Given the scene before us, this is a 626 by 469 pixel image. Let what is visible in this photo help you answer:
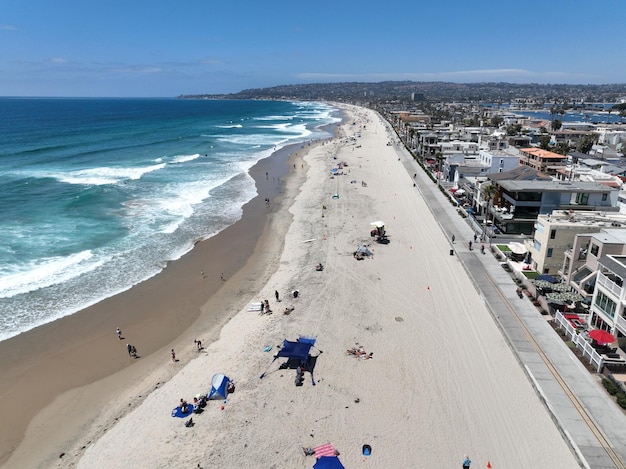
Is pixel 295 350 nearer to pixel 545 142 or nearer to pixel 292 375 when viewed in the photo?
pixel 292 375

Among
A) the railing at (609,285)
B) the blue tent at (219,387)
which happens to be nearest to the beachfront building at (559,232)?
the railing at (609,285)

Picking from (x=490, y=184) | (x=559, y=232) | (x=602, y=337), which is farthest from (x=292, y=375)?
(x=490, y=184)

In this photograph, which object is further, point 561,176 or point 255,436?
point 561,176

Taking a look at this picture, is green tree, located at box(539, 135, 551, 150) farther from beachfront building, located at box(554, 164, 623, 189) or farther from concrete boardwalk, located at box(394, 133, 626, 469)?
concrete boardwalk, located at box(394, 133, 626, 469)

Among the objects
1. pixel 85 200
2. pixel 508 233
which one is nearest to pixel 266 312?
pixel 508 233

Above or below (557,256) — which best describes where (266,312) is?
below

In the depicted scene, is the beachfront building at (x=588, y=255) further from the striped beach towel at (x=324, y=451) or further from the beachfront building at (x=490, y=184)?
the striped beach towel at (x=324, y=451)

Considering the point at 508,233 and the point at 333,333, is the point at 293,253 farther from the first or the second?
the point at 508,233
